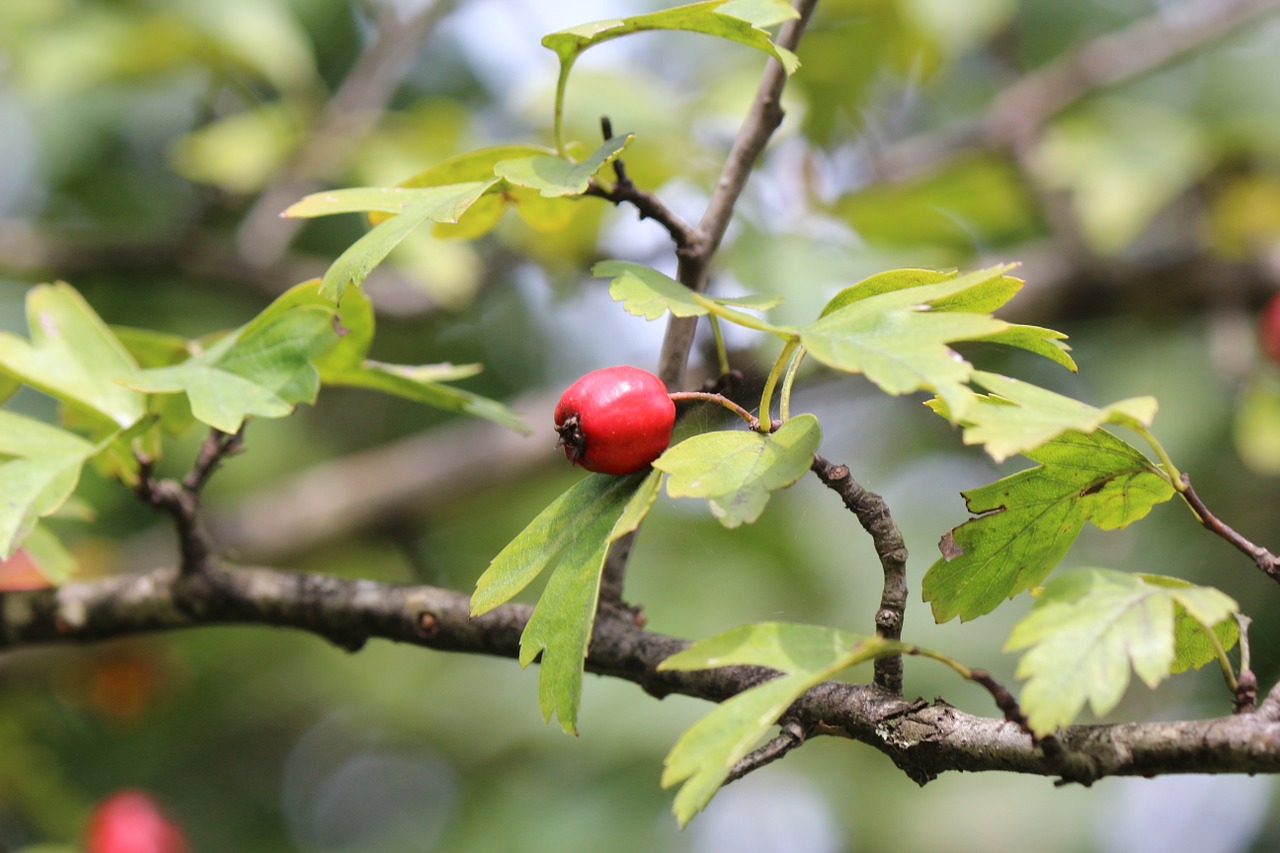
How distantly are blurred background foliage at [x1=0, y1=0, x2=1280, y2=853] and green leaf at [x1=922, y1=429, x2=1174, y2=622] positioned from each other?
Result: 0.51m

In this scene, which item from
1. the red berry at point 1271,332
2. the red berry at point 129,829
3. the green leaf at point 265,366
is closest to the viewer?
the green leaf at point 265,366

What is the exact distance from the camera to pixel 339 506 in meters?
3.58

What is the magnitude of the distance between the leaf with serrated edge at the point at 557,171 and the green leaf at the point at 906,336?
11.3 inches

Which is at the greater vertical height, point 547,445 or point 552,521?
point 552,521

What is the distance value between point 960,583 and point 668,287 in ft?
1.39

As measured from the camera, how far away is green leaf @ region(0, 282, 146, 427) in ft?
4.89

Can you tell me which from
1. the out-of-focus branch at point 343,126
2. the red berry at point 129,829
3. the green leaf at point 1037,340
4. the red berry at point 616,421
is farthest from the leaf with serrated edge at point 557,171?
the out-of-focus branch at point 343,126

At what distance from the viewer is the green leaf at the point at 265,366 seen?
1324mm

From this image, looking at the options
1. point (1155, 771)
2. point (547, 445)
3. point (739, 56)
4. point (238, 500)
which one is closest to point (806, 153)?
point (739, 56)

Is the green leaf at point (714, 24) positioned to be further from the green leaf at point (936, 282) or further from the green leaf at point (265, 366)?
the green leaf at point (265, 366)

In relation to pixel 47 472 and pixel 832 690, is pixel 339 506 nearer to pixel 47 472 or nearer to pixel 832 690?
pixel 47 472

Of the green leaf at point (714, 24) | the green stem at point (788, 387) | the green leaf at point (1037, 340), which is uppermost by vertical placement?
the green leaf at point (714, 24)

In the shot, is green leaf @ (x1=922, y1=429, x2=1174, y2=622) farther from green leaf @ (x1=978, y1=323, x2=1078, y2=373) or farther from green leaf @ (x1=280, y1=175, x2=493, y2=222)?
green leaf @ (x1=280, y1=175, x2=493, y2=222)

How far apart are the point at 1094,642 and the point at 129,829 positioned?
9.08ft
